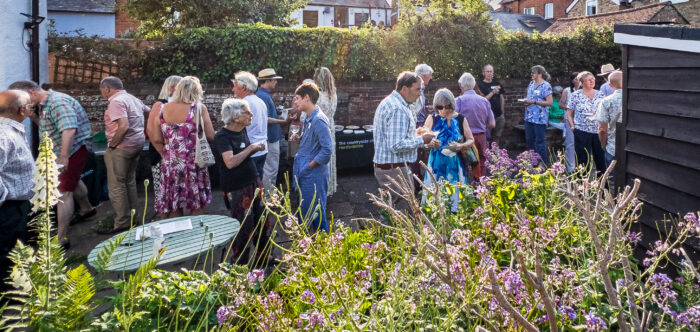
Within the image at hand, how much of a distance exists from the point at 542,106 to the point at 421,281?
275 inches

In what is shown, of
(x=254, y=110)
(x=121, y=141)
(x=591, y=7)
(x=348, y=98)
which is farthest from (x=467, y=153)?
(x=591, y=7)

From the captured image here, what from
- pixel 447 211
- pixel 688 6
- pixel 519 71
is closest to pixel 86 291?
pixel 447 211

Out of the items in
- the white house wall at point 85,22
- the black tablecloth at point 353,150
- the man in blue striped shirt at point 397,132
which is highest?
the white house wall at point 85,22

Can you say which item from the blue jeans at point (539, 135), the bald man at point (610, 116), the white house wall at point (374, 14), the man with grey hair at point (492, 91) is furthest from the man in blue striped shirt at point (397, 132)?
the white house wall at point (374, 14)

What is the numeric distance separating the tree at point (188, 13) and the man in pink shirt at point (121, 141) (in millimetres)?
5202

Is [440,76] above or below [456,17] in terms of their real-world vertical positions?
below

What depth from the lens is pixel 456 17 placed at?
1145 centimetres

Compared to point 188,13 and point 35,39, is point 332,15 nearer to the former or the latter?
point 188,13

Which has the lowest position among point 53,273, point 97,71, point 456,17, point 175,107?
point 53,273

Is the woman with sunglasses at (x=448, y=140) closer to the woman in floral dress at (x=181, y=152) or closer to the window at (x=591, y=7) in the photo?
the woman in floral dress at (x=181, y=152)

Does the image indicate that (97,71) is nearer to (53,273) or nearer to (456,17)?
(456,17)

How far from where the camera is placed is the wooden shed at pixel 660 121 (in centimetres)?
342

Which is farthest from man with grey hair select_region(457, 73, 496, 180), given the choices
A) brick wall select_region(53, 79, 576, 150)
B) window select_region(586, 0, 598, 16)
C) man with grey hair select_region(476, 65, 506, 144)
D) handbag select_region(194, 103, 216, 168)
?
window select_region(586, 0, 598, 16)

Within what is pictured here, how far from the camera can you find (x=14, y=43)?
26.6ft
